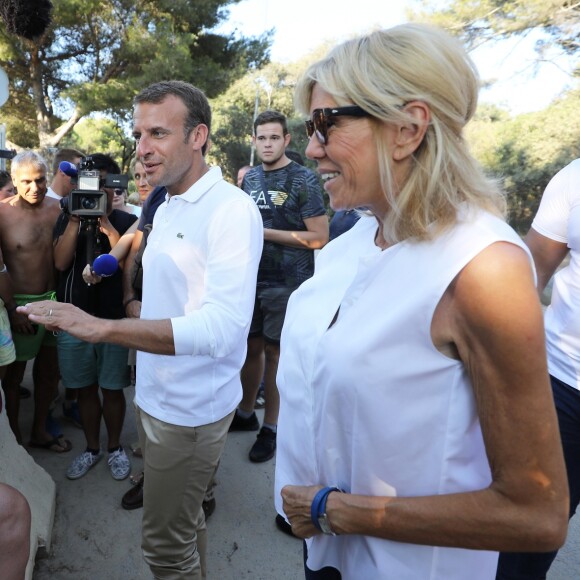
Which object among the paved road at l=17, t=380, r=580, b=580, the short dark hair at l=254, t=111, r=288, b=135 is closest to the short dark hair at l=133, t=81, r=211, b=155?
the short dark hair at l=254, t=111, r=288, b=135

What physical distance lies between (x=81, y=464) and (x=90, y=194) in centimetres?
183

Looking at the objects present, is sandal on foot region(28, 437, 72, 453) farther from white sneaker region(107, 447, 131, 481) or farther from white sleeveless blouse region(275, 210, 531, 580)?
white sleeveless blouse region(275, 210, 531, 580)

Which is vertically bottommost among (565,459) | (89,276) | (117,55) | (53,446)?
(53,446)

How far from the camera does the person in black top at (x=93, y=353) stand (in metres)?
3.21

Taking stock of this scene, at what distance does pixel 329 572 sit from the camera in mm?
1297

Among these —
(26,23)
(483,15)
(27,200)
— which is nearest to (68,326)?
(27,200)

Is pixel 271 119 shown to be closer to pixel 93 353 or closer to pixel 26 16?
pixel 26 16

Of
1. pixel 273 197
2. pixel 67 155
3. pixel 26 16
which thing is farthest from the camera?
pixel 67 155

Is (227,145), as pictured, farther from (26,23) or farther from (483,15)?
(26,23)

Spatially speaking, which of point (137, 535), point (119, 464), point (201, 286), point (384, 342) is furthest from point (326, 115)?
point (119, 464)

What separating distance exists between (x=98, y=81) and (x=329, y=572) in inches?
744

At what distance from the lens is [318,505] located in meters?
1.08

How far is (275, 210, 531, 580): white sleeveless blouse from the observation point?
3.11ft

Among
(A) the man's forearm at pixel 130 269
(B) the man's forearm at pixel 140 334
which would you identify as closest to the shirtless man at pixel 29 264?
(A) the man's forearm at pixel 130 269
